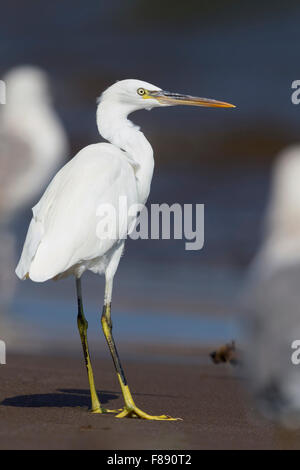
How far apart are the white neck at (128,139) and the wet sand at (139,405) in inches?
49.5

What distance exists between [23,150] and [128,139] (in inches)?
249

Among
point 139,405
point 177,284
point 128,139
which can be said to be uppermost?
point 128,139

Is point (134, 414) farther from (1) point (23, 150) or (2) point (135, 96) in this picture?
(1) point (23, 150)

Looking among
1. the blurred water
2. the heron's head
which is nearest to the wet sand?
the blurred water

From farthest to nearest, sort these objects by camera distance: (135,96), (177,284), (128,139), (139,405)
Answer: (177,284) → (135,96) → (128,139) → (139,405)

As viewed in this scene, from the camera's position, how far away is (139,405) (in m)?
5.00

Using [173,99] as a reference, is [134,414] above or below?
below

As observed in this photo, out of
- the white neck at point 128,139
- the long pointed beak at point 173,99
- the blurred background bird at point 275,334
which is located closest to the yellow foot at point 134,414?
the blurred background bird at point 275,334

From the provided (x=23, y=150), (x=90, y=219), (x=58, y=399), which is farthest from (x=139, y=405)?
(x=23, y=150)

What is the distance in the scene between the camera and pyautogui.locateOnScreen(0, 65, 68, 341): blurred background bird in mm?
10852

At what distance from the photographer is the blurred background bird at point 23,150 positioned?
10852mm

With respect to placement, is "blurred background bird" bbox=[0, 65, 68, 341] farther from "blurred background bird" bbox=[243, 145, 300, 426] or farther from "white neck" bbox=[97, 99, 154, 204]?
"blurred background bird" bbox=[243, 145, 300, 426]

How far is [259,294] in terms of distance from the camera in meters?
3.20

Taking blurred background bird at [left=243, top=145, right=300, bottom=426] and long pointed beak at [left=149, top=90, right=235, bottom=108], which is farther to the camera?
long pointed beak at [left=149, top=90, right=235, bottom=108]
